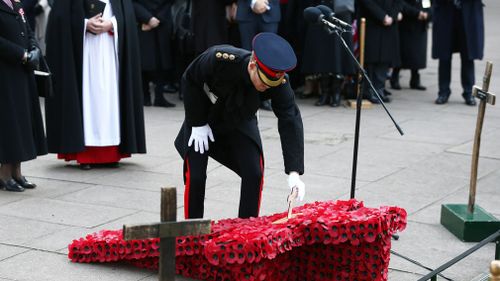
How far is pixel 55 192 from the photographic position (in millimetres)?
8000

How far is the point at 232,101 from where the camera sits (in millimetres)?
5816

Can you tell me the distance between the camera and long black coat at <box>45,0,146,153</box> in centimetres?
867

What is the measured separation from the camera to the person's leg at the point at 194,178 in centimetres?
603

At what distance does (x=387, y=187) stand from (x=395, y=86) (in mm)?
6198

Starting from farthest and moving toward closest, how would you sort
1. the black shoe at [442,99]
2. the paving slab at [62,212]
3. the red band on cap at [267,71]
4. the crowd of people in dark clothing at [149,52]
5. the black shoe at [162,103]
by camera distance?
the black shoe at [442,99] < the black shoe at [162,103] < the crowd of people in dark clothing at [149,52] < the paving slab at [62,212] < the red band on cap at [267,71]

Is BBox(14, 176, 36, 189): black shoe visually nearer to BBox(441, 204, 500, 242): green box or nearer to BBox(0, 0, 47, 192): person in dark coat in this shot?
BBox(0, 0, 47, 192): person in dark coat

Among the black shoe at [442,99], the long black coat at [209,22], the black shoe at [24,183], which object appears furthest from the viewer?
the black shoe at [442,99]

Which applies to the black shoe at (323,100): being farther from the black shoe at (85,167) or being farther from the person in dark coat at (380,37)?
the black shoe at (85,167)

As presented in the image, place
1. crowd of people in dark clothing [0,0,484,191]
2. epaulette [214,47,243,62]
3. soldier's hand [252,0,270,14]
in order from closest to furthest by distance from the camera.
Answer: epaulette [214,47,243,62] < crowd of people in dark clothing [0,0,484,191] < soldier's hand [252,0,270,14]

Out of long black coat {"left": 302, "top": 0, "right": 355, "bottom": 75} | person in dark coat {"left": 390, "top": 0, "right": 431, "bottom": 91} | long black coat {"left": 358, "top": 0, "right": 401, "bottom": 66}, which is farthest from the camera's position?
person in dark coat {"left": 390, "top": 0, "right": 431, "bottom": 91}

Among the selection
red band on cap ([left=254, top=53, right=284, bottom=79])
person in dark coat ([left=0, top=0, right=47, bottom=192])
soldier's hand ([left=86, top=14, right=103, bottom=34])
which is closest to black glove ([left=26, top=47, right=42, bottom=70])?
person in dark coat ([left=0, top=0, right=47, bottom=192])

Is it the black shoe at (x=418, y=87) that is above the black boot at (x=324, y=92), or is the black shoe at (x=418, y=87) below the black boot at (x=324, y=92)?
below

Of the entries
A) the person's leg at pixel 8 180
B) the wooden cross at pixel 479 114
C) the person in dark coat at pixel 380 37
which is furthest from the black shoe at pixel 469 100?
the person's leg at pixel 8 180

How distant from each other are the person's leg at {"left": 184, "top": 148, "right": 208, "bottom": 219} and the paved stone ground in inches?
21.0
